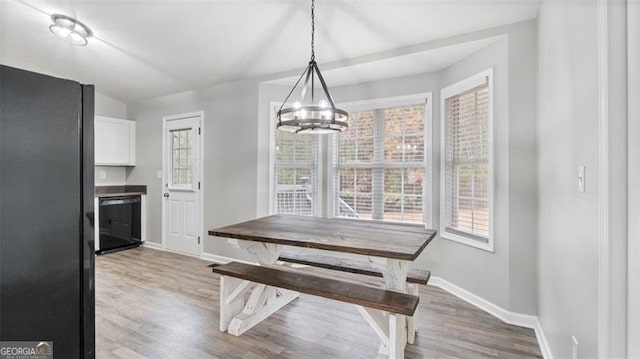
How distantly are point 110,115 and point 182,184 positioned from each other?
6.16ft

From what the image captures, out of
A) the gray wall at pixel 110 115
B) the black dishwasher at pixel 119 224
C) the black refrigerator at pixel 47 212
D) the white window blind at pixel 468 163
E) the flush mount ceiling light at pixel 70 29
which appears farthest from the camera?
the gray wall at pixel 110 115

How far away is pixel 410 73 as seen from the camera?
3.36 meters

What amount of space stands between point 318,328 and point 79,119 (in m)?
2.10

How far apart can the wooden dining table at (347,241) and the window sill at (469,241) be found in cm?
77

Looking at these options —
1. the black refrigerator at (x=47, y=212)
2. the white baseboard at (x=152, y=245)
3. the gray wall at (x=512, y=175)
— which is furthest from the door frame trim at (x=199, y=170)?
the gray wall at (x=512, y=175)

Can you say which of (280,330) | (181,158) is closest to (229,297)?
(280,330)

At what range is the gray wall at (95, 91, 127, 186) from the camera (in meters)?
4.82

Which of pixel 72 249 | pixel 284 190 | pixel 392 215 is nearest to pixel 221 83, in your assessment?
pixel 284 190

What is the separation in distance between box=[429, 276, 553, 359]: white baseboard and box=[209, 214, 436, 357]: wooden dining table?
3.13 ft

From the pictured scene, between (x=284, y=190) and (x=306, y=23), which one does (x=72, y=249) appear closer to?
(x=306, y=23)

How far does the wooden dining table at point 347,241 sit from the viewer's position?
5.88ft

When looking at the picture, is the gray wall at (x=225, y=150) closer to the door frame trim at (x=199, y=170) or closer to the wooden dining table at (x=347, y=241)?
the door frame trim at (x=199, y=170)

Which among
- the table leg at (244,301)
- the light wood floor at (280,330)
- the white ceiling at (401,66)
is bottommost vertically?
the light wood floor at (280,330)

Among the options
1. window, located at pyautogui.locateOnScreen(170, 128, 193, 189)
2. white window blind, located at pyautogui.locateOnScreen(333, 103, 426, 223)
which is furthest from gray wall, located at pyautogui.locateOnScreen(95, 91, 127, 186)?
white window blind, located at pyautogui.locateOnScreen(333, 103, 426, 223)
